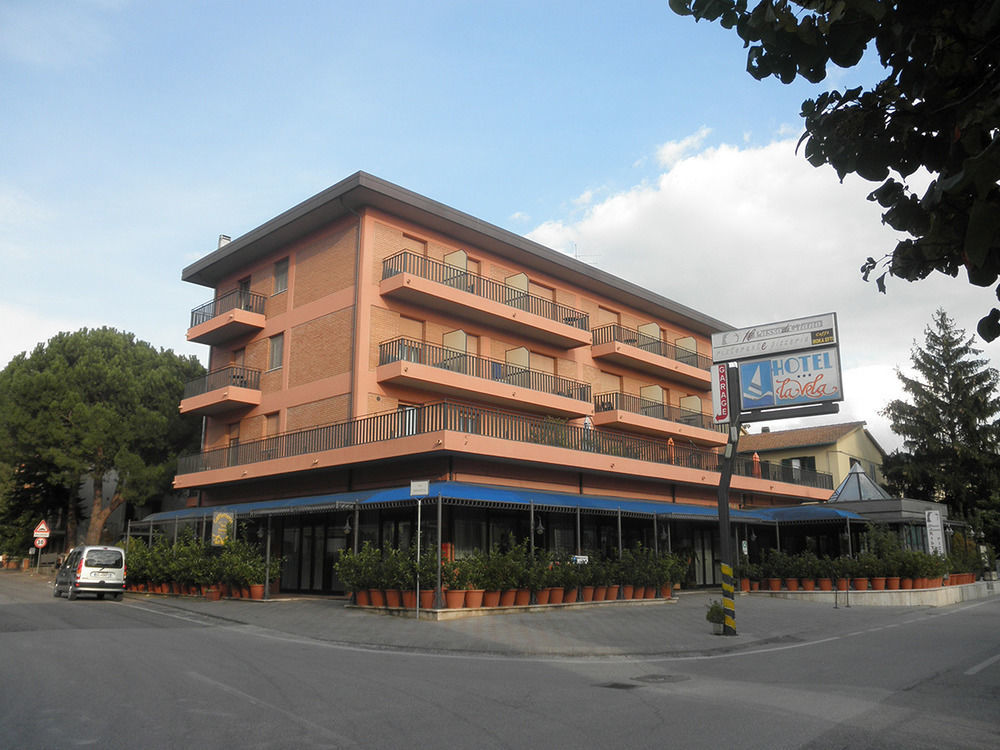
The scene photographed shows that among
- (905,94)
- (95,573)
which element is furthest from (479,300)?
(905,94)

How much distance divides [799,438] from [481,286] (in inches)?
1239

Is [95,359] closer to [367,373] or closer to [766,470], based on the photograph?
[367,373]

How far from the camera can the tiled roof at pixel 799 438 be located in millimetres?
49500

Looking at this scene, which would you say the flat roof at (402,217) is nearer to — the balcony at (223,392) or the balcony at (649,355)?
the balcony at (649,355)

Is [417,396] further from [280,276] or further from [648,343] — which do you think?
[648,343]

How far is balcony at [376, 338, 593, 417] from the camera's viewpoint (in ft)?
80.2

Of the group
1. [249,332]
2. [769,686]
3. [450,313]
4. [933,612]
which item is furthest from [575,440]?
[769,686]

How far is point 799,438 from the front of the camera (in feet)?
168

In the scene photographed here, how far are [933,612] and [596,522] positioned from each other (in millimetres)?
10333

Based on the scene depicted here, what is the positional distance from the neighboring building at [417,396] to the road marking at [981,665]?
10760mm

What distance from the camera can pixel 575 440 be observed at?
1021 inches

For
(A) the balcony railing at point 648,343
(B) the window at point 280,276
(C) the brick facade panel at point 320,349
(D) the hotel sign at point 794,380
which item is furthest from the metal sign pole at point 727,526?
(B) the window at point 280,276

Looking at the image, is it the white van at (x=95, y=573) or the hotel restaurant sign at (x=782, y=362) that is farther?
the white van at (x=95, y=573)

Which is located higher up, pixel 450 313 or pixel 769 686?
pixel 450 313
